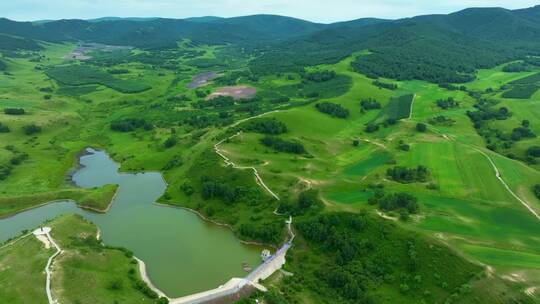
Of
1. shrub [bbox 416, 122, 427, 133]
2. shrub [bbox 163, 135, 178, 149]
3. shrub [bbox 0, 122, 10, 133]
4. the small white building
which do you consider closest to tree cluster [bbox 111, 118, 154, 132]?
shrub [bbox 163, 135, 178, 149]

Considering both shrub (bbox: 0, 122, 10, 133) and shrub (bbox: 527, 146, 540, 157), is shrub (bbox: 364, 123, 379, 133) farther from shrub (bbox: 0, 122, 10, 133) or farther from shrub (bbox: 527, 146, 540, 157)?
shrub (bbox: 0, 122, 10, 133)

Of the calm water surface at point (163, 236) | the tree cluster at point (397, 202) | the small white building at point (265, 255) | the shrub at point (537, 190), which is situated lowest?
the calm water surface at point (163, 236)

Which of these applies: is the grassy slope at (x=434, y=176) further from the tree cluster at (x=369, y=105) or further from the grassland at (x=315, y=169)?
the tree cluster at (x=369, y=105)

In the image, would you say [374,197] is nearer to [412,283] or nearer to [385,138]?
[412,283]

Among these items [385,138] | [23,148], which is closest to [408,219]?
[385,138]

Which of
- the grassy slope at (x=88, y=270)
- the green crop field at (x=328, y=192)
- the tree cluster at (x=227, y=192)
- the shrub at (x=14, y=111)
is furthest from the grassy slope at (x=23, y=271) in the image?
the shrub at (x=14, y=111)

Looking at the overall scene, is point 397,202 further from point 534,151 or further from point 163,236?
point 534,151

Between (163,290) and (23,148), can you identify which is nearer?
(163,290)

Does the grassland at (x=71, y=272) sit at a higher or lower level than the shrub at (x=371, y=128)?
lower
